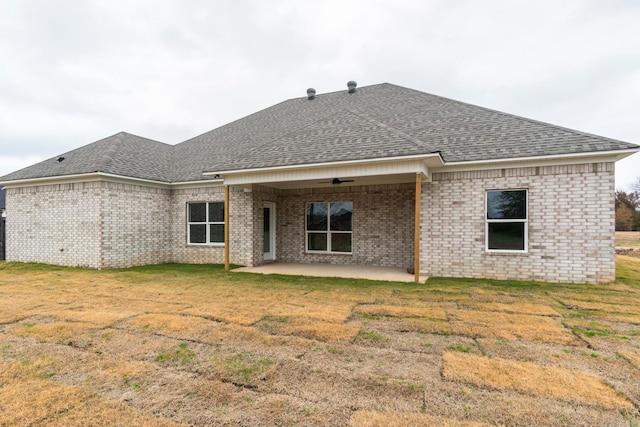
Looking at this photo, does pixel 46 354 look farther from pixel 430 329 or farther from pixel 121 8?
pixel 121 8

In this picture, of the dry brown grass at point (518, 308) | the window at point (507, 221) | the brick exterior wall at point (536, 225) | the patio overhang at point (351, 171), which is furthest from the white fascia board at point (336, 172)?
the dry brown grass at point (518, 308)

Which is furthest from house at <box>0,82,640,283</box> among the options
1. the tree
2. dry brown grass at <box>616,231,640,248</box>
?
the tree

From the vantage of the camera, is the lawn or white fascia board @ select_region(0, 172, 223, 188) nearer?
the lawn

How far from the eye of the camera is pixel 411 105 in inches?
489

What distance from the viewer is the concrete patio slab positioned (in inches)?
358

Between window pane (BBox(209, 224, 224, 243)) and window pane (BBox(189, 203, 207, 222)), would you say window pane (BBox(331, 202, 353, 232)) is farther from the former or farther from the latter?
window pane (BBox(189, 203, 207, 222))

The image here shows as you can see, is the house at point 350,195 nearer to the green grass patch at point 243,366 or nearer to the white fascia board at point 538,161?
the white fascia board at point 538,161

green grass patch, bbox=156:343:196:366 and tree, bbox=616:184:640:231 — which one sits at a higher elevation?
tree, bbox=616:184:640:231

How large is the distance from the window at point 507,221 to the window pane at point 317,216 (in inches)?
221

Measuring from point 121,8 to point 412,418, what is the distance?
44.5 feet

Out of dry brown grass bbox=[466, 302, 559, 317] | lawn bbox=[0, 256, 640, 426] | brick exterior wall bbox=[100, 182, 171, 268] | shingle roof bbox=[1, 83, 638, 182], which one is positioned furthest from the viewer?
brick exterior wall bbox=[100, 182, 171, 268]

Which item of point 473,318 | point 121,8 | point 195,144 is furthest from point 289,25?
point 473,318

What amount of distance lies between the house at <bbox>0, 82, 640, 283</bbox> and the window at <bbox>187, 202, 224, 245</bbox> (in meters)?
0.05

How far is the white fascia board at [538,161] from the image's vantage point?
7625 mm
